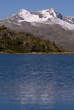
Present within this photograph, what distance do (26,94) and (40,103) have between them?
7478mm

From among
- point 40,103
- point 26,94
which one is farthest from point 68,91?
point 40,103

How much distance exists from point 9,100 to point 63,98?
8.69 meters

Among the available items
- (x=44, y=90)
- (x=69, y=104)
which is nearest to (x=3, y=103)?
(x=69, y=104)

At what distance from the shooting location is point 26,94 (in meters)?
52.7

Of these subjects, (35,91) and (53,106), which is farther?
(35,91)

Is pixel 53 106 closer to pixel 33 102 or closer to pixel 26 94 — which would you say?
pixel 33 102

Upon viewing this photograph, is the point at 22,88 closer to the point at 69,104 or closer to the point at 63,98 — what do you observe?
the point at 63,98

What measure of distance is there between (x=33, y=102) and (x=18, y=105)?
2.97m

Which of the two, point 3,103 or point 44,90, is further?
point 44,90

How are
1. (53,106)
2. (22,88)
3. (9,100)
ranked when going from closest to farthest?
(53,106), (9,100), (22,88)

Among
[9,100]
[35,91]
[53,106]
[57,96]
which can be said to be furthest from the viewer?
[35,91]

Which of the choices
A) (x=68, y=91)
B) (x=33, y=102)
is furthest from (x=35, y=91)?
(x=33, y=102)

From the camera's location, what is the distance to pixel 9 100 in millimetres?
47688

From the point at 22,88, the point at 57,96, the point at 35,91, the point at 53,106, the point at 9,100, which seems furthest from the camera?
the point at 22,88
